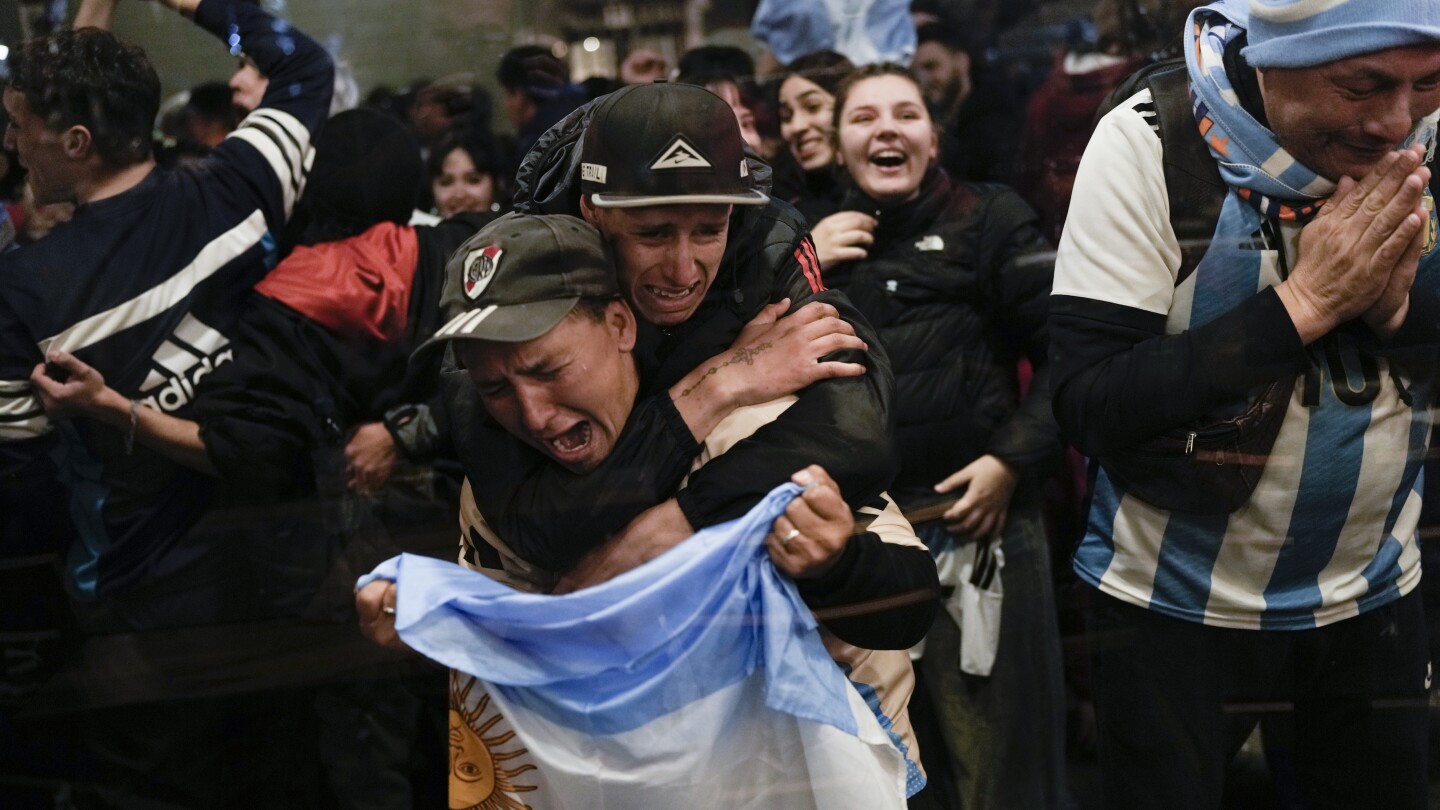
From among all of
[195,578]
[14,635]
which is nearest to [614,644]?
[195,578]

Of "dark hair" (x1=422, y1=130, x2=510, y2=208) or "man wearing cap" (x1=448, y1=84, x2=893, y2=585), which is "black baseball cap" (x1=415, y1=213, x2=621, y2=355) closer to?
"man wearing cap" (x1=448, y1=84, x2=893, y2=585)

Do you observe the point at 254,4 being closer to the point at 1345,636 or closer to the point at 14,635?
the point at 14,635

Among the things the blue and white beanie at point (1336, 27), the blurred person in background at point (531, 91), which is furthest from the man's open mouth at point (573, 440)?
the blue and white beanie at point (1336, 27)

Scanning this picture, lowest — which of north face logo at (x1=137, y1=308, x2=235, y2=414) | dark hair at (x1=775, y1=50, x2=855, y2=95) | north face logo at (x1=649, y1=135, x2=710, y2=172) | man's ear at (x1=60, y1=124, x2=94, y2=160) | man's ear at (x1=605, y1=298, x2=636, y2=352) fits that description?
north face logo at (x1=137, y1=308, x2=235, y2=414)

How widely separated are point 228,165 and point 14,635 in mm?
671

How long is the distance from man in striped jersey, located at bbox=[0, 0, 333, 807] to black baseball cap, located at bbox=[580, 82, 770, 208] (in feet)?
2.08

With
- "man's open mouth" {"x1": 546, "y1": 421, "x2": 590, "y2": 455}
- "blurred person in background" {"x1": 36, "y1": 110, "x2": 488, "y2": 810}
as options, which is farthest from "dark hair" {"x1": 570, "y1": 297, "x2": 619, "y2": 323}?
"blurred person in background" {"x1": 36, "y1": 110, "x2": 488, "y2": 810}

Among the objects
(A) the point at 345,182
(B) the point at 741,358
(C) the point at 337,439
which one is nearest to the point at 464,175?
(A) the point at 345,182

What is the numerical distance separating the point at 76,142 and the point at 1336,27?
143 cm

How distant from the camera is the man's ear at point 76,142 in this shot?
5.12 ft

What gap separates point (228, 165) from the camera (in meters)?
1.69

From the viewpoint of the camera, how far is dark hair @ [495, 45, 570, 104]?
1676mm

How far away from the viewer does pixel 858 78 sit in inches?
77.1

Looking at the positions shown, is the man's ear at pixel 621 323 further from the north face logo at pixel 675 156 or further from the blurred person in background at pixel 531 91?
the blurred person in background at pixel 531 91
